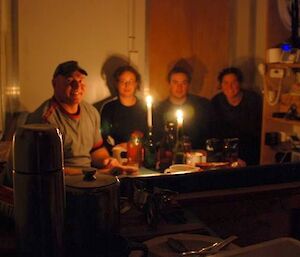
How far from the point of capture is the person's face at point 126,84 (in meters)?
2.71

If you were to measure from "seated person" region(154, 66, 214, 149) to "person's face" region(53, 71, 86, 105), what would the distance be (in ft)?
1.81

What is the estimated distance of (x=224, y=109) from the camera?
9.76 ft

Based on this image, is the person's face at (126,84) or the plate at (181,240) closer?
the plate at (181,240)

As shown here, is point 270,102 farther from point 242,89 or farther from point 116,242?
point 116,242

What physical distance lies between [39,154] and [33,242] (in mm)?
164

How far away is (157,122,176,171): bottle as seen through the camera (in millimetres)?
1990

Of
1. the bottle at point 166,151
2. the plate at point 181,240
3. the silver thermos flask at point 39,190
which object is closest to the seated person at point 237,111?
the bottle at point 166,151

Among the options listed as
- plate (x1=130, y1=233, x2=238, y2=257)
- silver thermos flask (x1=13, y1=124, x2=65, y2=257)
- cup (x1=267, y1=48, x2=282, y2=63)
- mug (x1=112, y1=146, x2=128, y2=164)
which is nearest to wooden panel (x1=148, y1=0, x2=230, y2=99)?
cup (x1=267, y1=48, x2=282, y2=63)

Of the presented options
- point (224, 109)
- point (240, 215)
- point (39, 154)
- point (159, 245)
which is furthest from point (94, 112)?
point (39, 154)

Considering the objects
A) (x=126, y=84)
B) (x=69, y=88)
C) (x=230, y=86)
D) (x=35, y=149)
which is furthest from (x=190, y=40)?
(x=35, y=149)

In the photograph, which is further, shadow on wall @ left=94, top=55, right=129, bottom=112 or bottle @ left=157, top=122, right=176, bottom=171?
shadow on wall @ left=94, top=55, right=129, bottom=112

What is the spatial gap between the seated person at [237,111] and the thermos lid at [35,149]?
2.31 meters

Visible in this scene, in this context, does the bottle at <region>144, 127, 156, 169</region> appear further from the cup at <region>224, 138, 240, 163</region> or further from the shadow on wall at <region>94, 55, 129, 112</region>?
the shadow on wall at <region>94, 55, 129, 112</region>

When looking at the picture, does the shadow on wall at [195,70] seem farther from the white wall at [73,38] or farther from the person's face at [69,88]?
the person's face at [69,88]
